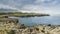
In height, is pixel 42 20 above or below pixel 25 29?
above

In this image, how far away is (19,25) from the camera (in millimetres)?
3453

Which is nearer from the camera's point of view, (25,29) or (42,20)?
(25,29)

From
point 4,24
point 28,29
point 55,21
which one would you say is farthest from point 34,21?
point 4,24

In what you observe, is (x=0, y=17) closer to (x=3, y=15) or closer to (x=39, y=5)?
(x=3, y=15)

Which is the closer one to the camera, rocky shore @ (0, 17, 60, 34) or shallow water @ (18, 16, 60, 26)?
rocky shore @ (0, 17, 60, 34)

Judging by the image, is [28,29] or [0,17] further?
[0,17]

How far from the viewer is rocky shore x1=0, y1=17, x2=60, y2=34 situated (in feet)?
10.6

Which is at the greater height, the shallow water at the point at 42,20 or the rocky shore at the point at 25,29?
the shallow water at the point at 42,20

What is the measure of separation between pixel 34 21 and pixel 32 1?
20.5 inches

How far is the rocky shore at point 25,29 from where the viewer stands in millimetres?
3242

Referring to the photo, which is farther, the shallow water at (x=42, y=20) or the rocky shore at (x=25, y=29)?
the shallow water at (x=42, y=20)

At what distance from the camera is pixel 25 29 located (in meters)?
3.30

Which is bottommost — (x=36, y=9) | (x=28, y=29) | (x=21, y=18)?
(x=28, y=29)

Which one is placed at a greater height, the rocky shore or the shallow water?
the shallow water
